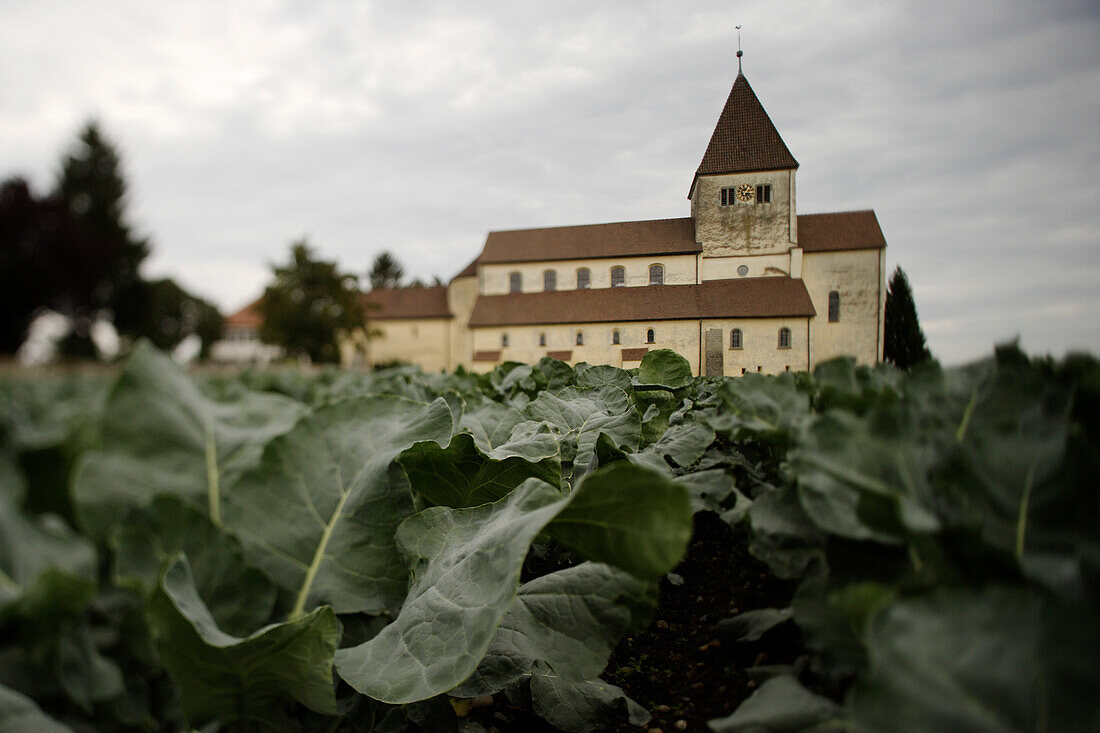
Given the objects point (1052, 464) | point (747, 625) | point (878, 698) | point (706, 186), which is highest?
point (706, 186)

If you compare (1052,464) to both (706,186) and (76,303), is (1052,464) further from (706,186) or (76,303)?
(76,303)

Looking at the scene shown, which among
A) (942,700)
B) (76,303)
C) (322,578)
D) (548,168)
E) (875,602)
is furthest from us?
(76,303)

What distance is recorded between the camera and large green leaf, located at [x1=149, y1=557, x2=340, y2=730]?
628 millimetres

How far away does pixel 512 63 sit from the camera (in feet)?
9.39

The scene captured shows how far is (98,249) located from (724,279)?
11.6m

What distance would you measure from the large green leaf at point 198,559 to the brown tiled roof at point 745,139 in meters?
2.34

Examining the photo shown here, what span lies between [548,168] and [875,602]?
2914 mm

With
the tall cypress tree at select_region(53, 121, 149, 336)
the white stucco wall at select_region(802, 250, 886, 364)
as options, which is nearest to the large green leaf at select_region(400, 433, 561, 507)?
the white stucco wall at select_region(802, 250, 886, 364)

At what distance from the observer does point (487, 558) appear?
2.64 ft

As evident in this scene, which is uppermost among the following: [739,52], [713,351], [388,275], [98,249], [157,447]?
[98,249]

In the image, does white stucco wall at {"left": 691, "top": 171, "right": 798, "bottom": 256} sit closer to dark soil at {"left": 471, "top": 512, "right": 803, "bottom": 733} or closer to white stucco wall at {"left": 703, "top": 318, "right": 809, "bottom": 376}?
white stucco wall at {"left": 703, "top": 318, "right": 809, "bottom": 376}

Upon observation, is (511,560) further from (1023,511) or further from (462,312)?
(462,312)

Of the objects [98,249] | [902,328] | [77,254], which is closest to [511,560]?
[902,328]

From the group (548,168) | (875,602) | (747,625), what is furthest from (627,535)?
(548,168)
